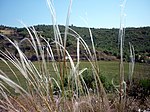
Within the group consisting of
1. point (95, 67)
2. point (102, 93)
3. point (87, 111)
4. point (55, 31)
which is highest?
point (55, 31)

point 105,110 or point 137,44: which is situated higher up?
point 105,110

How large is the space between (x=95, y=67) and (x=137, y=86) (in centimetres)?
447

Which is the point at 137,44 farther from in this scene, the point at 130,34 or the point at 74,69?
the point at 74,69

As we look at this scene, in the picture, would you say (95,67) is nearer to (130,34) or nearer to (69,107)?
(69,107)

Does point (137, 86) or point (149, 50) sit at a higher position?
point (137, 86)

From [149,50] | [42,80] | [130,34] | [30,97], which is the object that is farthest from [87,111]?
[130,34]

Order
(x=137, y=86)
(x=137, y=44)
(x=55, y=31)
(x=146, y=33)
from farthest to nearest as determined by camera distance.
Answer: (x=146, y=33)
(x=137, y=44)
(x=137, y=86)
(x=55, y=31)

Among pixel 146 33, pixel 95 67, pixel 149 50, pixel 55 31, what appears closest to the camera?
pixel 55 31

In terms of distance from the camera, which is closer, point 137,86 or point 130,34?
point 137,86

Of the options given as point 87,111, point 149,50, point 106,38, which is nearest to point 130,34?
point 106,38

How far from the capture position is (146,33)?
41.1 meters

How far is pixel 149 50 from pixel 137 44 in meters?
3.43

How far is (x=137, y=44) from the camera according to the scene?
37.3m

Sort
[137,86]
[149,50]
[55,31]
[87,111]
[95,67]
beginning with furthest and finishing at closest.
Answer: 1. [149,50]
2. [137,86]
3. [87,111]
4. [95,67]
5. [55,31]
